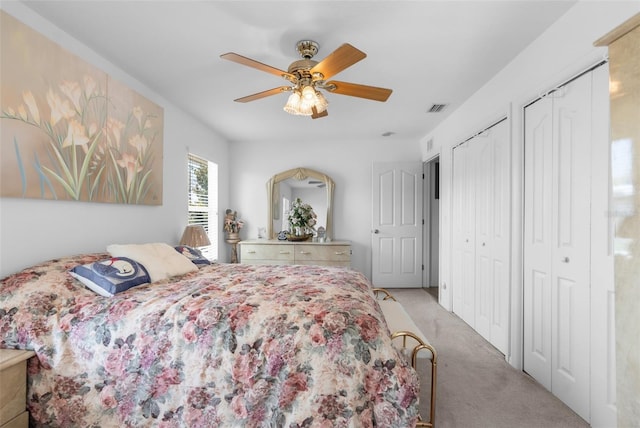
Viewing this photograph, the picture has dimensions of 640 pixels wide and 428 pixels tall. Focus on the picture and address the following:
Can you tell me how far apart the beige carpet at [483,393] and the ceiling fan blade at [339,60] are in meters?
2.18

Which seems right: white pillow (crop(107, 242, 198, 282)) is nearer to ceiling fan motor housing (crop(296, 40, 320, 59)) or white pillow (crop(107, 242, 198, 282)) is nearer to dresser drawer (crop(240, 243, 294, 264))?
ceiling fan motor housing (crop(296, 40, 320, 59))

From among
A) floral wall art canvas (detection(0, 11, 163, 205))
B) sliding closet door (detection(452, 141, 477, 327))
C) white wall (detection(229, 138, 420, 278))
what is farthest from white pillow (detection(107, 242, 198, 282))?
sliding closet door (detection(452, 141, 477, 327))

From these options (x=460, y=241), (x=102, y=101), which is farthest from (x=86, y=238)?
(x=460, y=241)

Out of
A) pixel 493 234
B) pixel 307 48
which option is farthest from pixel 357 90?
pixel 493 234

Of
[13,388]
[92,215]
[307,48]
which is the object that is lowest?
[13,388]

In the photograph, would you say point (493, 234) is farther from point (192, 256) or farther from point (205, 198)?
point (205, 198)

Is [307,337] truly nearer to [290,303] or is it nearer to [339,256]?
[290,303]

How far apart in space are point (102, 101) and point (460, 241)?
12.3 feet

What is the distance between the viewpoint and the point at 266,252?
14.7ft

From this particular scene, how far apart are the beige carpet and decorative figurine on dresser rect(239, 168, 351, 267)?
6.59 feet

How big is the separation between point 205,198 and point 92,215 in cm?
202

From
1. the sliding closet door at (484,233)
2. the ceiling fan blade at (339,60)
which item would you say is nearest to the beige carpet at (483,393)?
the sliding closet door at (484,233)

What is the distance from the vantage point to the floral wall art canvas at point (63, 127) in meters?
1.74

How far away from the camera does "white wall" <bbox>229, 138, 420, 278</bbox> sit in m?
4.98
